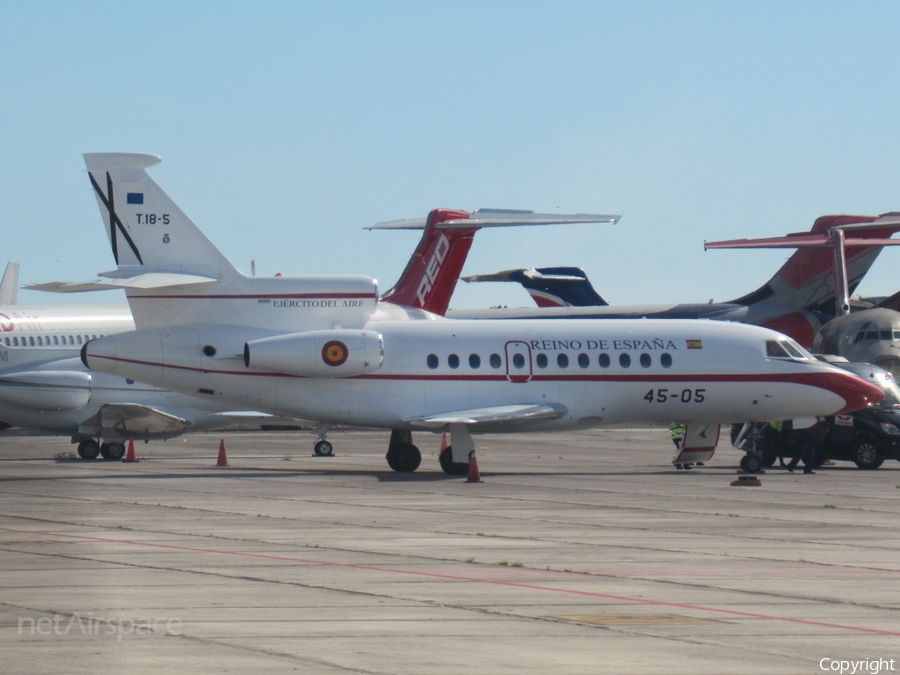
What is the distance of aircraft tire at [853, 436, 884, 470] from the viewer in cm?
2923

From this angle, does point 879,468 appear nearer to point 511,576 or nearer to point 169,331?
point 169,331

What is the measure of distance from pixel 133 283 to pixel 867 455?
56.3ft

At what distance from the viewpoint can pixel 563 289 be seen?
6838 centimetres

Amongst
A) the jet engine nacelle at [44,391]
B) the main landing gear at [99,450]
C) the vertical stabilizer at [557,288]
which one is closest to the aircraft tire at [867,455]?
the main landing gear at [99,450]

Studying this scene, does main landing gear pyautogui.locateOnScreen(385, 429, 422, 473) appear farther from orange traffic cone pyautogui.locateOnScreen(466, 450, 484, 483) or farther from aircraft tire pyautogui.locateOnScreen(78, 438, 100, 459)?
aircraft tire pyautogui.locateOnScreen(78, 438, 100, 459)

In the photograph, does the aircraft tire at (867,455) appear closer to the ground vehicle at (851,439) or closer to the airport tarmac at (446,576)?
the ground vehicle at (851,439)

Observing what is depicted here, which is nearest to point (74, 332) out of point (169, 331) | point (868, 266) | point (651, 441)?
point (169, 331)

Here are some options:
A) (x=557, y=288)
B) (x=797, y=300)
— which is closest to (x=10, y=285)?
(x=557, y=288)

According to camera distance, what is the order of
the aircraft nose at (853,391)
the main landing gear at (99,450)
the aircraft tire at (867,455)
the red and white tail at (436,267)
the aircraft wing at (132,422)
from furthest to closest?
the red and white tail at (436,267) → the main landing gear at (99,450) → the aircraft wing at (132,422) → the aircraft tire at (867,455) → the aircraft nose at (853,391)

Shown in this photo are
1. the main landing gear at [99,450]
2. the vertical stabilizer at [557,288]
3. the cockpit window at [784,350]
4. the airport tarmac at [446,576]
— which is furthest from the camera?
the vertical stabilizer at [557,288]

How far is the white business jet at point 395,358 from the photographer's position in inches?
993

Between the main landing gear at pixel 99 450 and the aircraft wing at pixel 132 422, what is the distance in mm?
368

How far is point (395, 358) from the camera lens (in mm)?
26047

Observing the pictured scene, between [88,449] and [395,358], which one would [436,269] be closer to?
[395,358]
